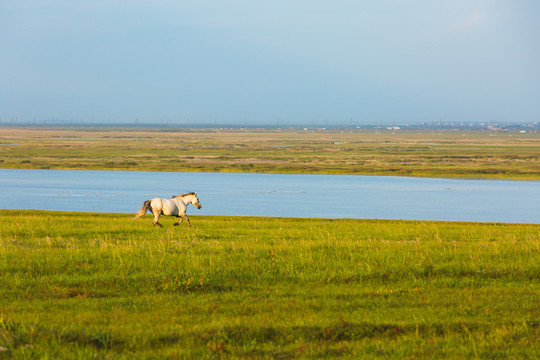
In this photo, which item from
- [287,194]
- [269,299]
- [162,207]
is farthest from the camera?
[287,194]

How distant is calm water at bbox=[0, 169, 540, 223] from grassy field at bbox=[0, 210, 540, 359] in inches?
1027

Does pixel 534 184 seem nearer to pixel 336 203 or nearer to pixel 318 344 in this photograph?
Answer: pixel 336 203

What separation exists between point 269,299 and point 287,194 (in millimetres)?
46000

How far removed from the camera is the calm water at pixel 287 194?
4341 cm

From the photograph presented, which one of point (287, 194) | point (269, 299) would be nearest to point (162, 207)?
point (269, 299)

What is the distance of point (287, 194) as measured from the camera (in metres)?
56.2

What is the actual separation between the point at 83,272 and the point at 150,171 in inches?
2885

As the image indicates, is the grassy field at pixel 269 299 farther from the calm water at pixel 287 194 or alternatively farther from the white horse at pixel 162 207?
the calm water at pixel 287 194

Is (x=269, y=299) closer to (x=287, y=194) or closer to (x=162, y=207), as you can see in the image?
(x=162, y=207)

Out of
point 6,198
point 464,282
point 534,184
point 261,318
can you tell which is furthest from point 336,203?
point 261,318

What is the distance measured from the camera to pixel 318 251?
14.5 m

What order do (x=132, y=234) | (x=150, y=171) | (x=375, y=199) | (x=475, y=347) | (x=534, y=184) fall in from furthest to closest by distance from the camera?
(x=150, y=171)
(x=534, y=184)
(x=375, y=199)
(x=132, y=234)
(x=475, y=347)

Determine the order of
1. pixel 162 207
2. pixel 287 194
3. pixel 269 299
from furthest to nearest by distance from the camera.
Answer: pixel 287 194 → pixel 162 207 → pixel 269 299

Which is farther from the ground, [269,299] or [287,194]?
[269,299]
